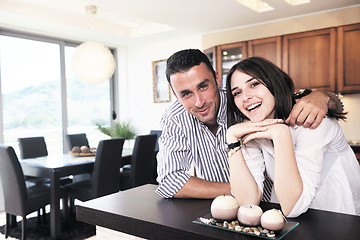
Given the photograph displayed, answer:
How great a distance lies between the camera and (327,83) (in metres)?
4.02

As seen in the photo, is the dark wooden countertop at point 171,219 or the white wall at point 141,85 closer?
the dark wooden countertop at point 171,219

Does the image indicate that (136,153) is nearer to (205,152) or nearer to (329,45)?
(205,152)

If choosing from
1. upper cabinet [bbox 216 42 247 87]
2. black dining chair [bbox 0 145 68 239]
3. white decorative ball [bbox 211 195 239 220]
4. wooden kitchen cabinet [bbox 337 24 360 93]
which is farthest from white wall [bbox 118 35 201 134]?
white decorative ball [bbox 211 195 239 220]

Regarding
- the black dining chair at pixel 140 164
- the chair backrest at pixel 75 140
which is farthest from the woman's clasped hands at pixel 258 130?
the chair backrest at pixel 75 140

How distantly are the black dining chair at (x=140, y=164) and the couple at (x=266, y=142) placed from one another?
7.74ft

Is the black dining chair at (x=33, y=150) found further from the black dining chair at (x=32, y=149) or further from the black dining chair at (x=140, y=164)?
the black dining chair at (x=140, y=164)

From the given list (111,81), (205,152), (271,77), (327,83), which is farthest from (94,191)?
(111,81)

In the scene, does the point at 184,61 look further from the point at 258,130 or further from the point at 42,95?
the point at 42,95

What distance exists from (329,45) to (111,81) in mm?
4130

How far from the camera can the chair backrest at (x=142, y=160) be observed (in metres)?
4.00

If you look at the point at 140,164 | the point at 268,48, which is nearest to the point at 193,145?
the point at 140,164

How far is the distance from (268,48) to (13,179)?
11.4ft

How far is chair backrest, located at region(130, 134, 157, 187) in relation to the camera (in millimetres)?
4000

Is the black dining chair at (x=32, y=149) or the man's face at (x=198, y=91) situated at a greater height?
the man's face at (x=198, y=91)
